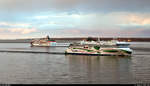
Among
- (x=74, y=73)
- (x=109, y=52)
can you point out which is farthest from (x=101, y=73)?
(x=109, y=52)

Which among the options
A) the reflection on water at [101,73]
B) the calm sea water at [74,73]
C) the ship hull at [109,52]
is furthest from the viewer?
the ship hull at [109,52]

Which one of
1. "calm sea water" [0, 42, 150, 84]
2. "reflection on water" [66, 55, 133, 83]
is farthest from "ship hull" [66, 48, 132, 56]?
"reflection on water" [66, 55, 133, 83]

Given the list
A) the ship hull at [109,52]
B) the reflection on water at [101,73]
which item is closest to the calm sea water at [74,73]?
the reflection on water at [101,73]

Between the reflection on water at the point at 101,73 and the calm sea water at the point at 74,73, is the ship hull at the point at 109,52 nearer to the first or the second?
the calm sea water at the point at 74,73

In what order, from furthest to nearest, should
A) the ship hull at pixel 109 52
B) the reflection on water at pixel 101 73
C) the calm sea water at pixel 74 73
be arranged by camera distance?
the ship hull at pixel 109 52
the reflection on water at pixel 101 73
the calm sea water at pixel 74 73

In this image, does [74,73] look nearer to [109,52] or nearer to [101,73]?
[101,73]

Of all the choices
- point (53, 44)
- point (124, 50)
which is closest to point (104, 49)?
point (124, 50)

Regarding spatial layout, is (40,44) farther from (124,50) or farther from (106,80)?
(106,80)

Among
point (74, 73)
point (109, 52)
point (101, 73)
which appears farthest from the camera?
point (109, 52)

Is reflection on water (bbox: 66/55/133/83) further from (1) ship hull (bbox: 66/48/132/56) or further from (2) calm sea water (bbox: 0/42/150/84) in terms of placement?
(1) ship hull (bbox: 66/48/132/56)

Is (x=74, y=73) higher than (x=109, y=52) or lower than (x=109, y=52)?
lower

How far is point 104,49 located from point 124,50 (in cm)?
492

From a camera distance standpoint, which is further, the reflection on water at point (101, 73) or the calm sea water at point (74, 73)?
the reflection on water at point (101, 73)

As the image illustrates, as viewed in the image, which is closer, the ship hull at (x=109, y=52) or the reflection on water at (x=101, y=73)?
the reflection on water at (x=101, y=73)
